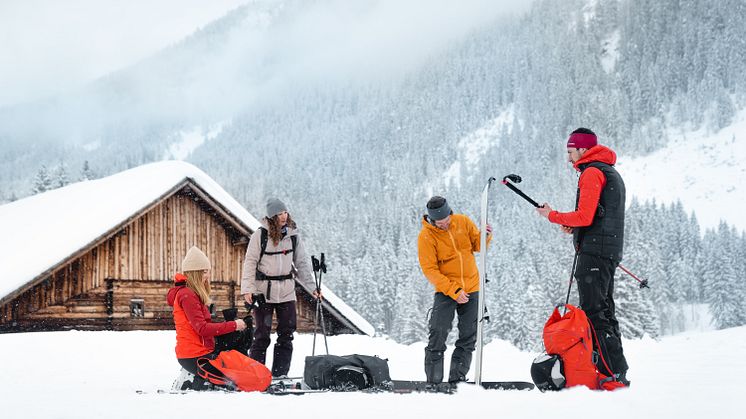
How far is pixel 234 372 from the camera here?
6285 millimetres

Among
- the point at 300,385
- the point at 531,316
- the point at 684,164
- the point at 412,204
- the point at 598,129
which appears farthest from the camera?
the point at 598,129

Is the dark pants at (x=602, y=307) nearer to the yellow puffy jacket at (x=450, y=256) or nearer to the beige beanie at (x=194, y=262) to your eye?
the yellow puffy jacket at (x=450, y=256)

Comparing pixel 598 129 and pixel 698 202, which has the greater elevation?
pixel 598 129

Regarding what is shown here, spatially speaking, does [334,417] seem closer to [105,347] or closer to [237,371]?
[237,371]

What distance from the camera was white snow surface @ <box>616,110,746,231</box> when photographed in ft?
470

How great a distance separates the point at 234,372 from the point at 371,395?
4.56 feet

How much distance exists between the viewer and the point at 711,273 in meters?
105

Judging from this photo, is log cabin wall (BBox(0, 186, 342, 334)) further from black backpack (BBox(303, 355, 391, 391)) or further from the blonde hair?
black backpack (BBox(303, 355, 391, 391))

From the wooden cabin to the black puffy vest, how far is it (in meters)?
12.3

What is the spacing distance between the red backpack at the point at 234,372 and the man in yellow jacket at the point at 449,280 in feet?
5.79

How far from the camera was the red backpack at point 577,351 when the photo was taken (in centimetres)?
578

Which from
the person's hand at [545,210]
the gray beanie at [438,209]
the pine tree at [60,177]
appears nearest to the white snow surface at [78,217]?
the gray beanie at [438,209]

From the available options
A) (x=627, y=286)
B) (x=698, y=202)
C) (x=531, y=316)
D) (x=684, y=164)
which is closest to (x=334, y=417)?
(x=627, y=286)

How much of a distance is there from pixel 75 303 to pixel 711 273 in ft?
351
